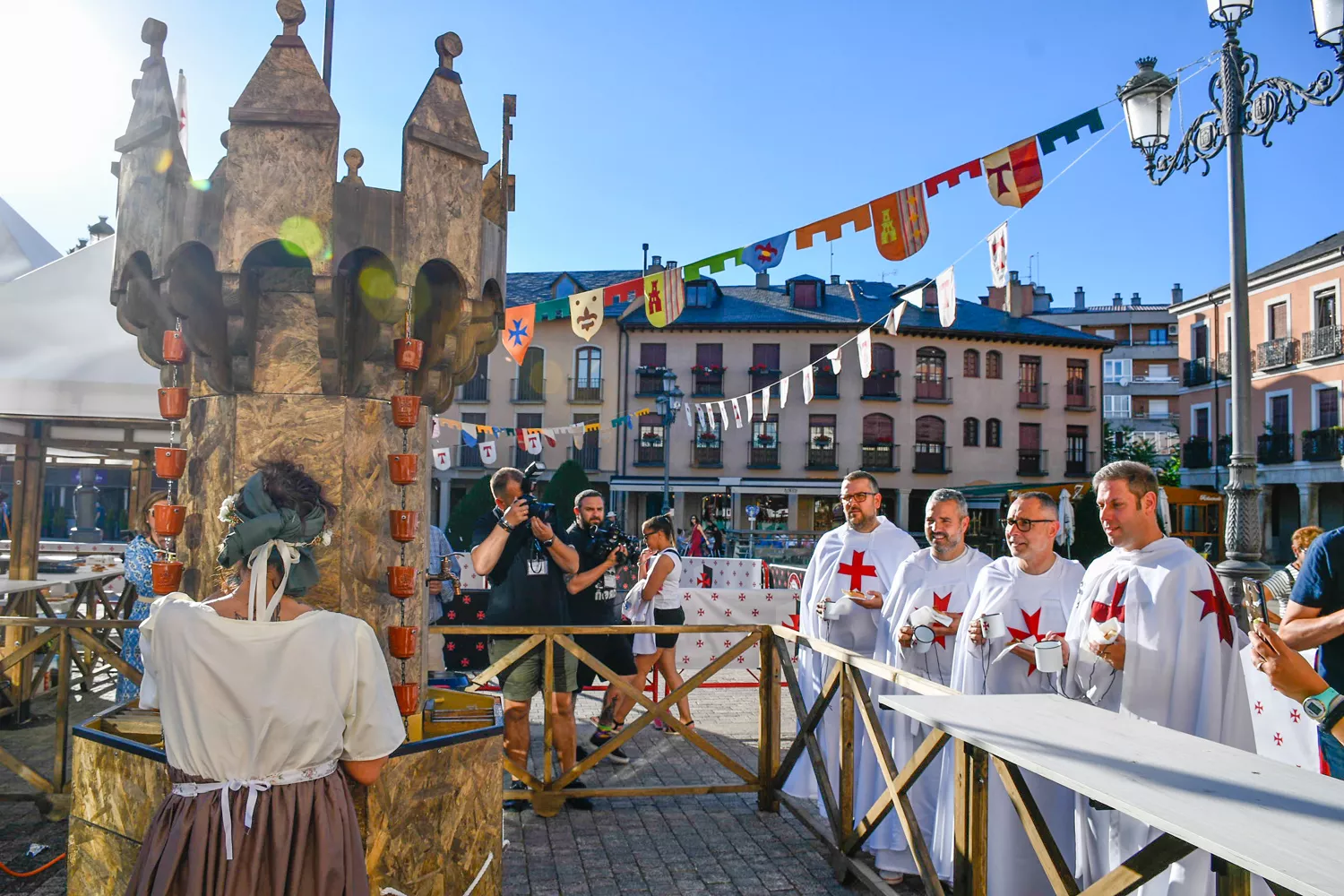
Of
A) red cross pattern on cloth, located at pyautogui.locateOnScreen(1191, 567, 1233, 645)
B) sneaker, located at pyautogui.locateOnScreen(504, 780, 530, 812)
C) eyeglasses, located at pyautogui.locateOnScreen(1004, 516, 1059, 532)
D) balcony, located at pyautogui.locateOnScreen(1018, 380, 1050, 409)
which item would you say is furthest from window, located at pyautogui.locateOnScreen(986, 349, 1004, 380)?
red cross pattern on cloth, located at pyautogui.locateOnScreen(1191, 567, 1233, 645)

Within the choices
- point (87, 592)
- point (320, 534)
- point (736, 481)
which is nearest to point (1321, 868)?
point (320, 534)

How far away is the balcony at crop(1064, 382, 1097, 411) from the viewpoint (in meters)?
38.4

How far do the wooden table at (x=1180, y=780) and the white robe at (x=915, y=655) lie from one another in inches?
64.1

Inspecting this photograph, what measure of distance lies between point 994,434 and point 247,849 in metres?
38.1

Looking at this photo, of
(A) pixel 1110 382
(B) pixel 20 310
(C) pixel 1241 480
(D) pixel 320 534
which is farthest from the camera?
(A) pixel 1110 382

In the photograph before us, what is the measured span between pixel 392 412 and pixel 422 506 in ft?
1.56

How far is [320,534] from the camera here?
267 centimetres

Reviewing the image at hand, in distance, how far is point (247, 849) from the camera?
2.36 m

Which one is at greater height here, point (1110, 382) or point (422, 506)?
point (1110, 382)

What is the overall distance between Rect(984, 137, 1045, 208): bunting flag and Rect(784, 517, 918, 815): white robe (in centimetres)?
368

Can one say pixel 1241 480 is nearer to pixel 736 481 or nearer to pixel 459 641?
pixel 459 641

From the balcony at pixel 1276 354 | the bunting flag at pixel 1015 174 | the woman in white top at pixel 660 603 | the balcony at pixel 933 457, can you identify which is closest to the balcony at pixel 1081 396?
the balcony at pixel 933 457

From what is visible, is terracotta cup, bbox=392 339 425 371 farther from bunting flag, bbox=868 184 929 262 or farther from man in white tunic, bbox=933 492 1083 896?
bunting flag, bbox=868 184 929 262

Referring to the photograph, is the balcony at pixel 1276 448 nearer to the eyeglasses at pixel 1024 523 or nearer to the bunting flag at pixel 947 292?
the bunting flag at pixel 947 292
